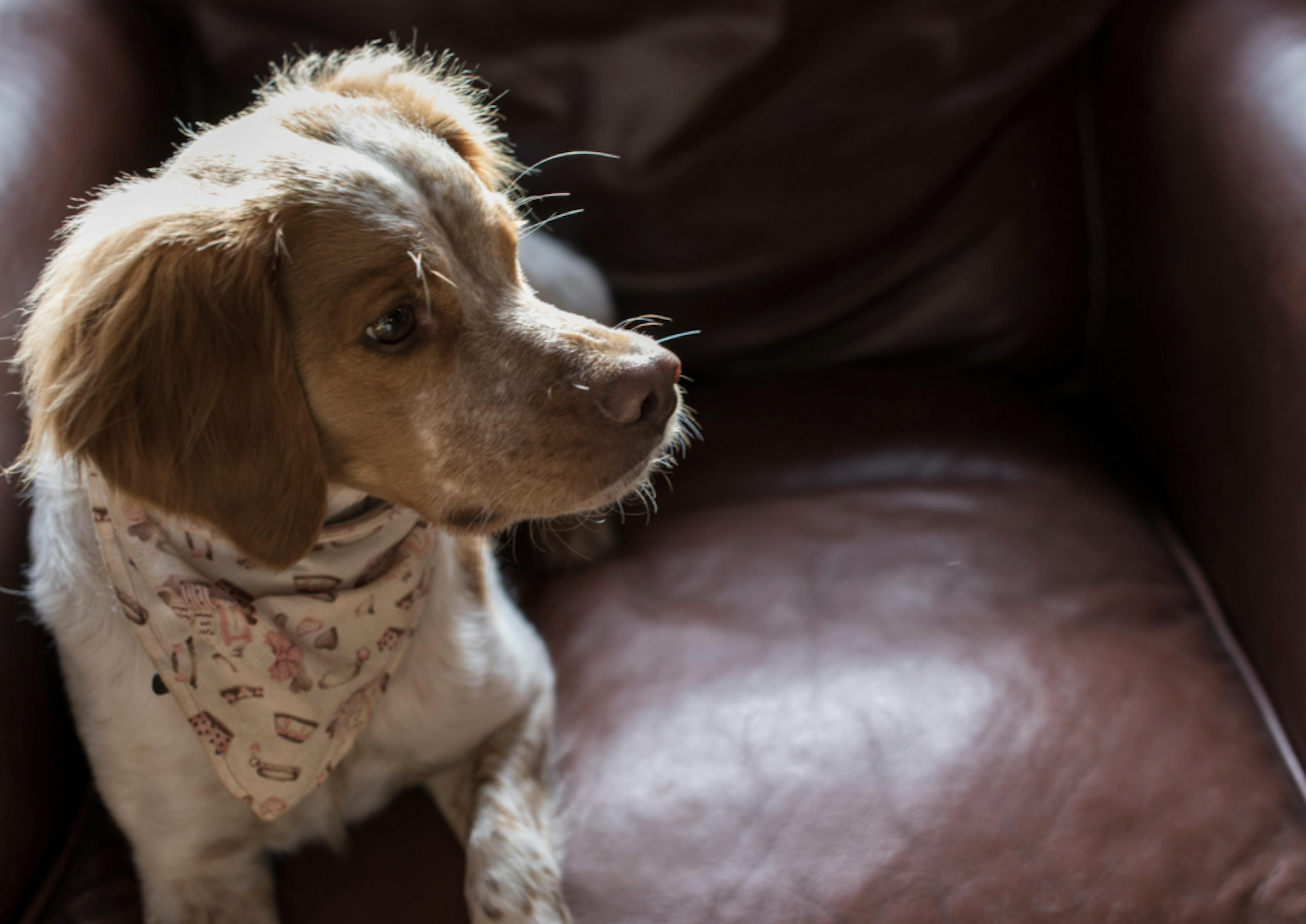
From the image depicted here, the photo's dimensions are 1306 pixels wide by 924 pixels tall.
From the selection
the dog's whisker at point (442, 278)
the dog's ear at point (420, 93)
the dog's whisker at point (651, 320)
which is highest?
the dog's ear at point (420, 93)

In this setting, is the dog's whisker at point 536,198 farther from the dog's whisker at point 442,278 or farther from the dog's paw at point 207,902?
the dog's paw at point 207,902

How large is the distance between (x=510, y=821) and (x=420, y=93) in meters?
0.86

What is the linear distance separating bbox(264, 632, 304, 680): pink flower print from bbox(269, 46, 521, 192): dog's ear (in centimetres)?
60

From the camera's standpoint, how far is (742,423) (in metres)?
1.84

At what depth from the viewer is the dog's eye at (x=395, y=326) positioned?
3.43 ft

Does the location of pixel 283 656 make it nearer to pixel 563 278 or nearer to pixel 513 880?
pixel 513 880

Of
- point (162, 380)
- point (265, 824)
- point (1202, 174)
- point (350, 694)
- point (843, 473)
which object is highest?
point (1202, 174)

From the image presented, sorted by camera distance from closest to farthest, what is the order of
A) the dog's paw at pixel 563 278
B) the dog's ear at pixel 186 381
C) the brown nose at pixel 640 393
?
the dog's ear at pixel 186 381 < the brown nose at pixel 640 393 < the dog's paw at pixel 563 278

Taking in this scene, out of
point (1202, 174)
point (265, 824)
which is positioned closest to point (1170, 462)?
point (1202, 174)

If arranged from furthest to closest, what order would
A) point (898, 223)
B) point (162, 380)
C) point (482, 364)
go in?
point (898, 223), point (482, 364), point (162, 380)

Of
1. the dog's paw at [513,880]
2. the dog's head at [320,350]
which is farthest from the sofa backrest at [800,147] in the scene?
the dog's paw at [513,880]

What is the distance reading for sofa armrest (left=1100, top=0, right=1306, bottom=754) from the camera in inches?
51.4

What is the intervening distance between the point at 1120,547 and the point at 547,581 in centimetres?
85

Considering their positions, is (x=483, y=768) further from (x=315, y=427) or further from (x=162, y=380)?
(x=162, y=380)
